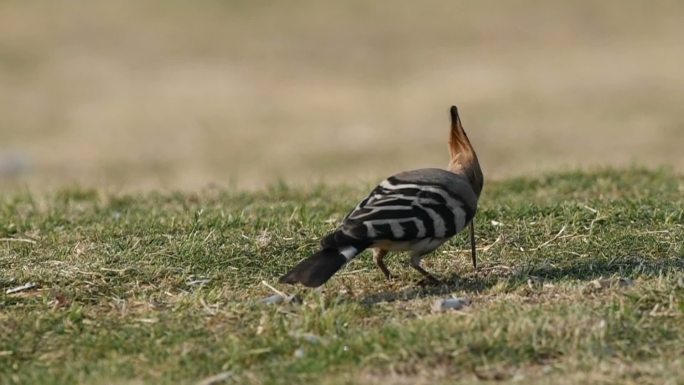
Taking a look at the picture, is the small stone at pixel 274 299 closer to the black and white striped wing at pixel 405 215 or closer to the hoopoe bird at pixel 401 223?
the hoopoe bird at pixel 401 223

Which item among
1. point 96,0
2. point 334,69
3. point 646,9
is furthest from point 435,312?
point 96,0

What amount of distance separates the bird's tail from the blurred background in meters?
5.23

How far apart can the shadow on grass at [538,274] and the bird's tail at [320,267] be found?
30cm

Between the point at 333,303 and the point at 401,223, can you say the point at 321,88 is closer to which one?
the point at 401,223

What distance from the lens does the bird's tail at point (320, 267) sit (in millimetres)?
5898

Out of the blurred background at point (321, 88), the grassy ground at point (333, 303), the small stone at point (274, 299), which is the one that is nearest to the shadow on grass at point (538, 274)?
the grassy ground at point (333, 303)

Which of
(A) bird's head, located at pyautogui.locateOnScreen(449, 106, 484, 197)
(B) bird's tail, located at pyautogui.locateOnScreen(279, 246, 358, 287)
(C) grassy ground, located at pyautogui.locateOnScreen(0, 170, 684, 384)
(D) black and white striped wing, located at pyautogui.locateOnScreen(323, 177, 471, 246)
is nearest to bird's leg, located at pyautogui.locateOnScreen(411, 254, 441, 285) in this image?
(C) grassy ground, located at pyautogui.locateOnScreen(0, 170, 684, 384)

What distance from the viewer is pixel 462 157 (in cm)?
714

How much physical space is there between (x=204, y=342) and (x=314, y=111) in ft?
55.2

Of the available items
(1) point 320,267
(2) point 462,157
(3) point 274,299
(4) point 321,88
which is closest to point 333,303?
(1) point 320,267

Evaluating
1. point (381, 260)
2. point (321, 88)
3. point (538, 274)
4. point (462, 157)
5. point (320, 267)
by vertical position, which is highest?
point (462, 157)

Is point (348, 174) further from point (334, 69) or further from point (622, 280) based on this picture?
point (334, 69)

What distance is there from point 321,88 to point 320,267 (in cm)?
1847

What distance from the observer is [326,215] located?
28.4ft
